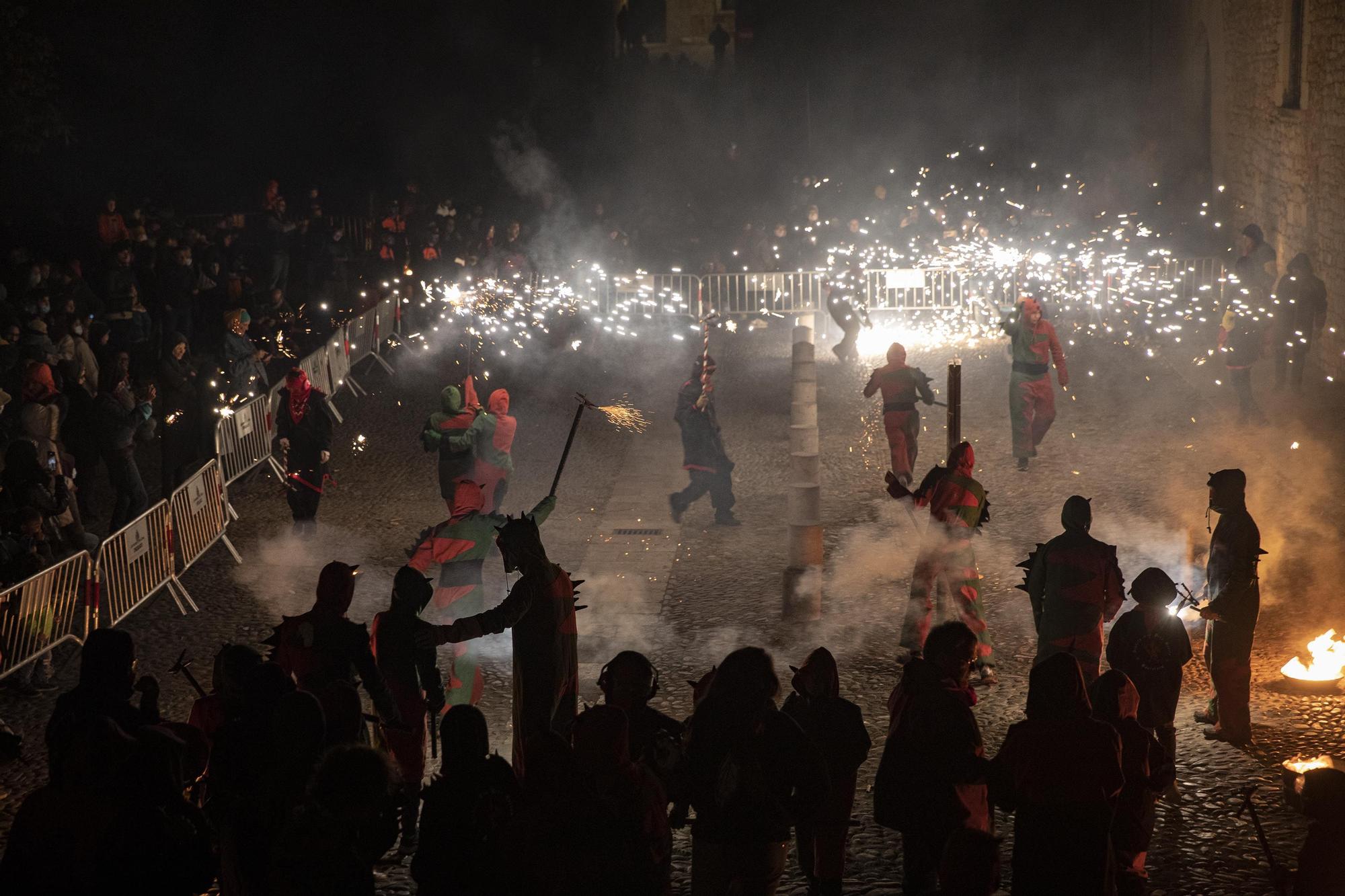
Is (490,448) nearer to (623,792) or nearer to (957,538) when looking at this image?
(957,538)

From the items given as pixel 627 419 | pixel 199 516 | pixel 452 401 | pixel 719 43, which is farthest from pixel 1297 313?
pixel 719 43

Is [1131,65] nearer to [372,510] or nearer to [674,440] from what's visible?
[674,440]

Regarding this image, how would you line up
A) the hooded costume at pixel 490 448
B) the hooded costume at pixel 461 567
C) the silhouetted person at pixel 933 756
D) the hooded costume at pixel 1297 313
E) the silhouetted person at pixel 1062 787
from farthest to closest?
the hooded costume at pixel 1297 313 → the hooded costume at pixel 490 448 → the hooded costume at pixel 461 567 → the silhouetted person at pixel 933 756 → the silhouetted person at pixel 1062 787

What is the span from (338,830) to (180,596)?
7.10 m

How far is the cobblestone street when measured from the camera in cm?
827

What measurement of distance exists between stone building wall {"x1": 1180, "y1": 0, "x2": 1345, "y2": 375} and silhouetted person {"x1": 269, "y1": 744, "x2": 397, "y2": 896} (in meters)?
16.7

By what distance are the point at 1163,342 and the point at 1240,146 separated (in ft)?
19.4

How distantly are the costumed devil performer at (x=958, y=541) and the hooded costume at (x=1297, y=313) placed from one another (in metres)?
9.93

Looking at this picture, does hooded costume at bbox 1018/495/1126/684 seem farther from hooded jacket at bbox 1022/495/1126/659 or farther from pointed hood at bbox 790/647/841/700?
pointed hood at bbox 790/647/841/700

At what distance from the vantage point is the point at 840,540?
12.6 meters

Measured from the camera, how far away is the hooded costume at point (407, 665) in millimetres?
7449

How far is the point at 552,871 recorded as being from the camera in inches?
202

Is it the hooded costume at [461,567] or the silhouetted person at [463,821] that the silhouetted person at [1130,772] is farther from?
the hooded costume at [461,567]

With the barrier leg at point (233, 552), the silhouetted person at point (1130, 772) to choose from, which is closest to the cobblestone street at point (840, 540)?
the barrier leg at point (233, 552)
